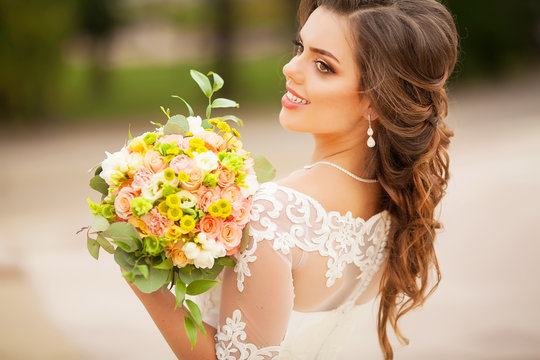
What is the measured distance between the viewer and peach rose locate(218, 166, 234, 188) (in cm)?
197

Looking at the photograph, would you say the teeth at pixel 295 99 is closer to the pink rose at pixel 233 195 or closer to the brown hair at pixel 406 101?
the brown hair at pixel 406 101

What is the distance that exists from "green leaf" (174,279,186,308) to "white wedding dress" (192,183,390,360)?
19cm

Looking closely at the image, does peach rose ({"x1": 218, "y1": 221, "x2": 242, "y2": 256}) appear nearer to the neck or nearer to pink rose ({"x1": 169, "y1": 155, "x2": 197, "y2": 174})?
pink rose ({"x1": 169, "y1": 155, "x2": 197, "y2": 174})

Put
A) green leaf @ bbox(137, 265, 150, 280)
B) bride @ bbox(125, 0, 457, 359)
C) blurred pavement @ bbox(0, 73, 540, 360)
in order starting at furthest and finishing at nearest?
blurred pavement @ bbox(0, 73, 540, 360) < bride @ bbox(125, 0, 457, 359) < green leaf @ bbox(137, 265, 150, 280)

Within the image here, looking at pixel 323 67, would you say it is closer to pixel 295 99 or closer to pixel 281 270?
pixel 295 99

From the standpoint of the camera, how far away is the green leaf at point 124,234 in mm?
1906

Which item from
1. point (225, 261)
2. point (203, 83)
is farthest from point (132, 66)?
point (225, 261)

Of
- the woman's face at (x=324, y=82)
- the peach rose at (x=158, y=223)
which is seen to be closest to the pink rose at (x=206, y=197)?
the peach rose at (x=158, y=223)

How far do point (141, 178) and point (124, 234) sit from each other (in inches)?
6.5

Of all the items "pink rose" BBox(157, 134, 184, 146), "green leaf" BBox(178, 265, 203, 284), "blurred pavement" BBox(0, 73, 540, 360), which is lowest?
"blurred pavement" BBox(0, 73, 540, 360)

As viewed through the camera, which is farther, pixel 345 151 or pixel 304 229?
pixel 345 151

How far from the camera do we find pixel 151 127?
40.7 feet

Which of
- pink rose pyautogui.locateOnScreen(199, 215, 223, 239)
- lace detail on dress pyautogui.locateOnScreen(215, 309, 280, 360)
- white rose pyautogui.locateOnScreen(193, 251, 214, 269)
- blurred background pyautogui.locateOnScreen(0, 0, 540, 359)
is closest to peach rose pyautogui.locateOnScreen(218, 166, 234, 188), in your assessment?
pink rose pyautogui.locateOnScreen(199, 215, 223, 239)

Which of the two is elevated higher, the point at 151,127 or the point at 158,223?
the point at 158,223
